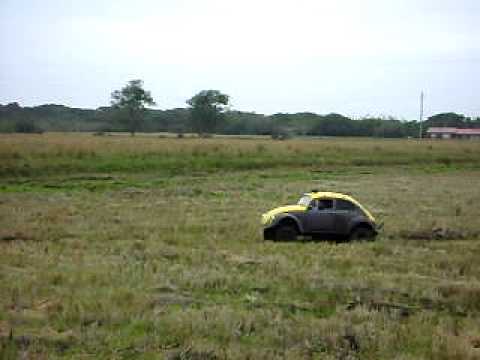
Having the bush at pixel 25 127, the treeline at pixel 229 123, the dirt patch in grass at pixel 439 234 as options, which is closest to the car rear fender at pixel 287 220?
the dirt patch in grass at pixel 439 234

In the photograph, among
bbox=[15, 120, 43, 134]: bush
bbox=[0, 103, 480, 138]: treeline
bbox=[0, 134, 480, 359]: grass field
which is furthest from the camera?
bbox=[0, 103, 480, 138]: treeline

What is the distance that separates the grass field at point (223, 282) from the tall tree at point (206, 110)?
9431cm

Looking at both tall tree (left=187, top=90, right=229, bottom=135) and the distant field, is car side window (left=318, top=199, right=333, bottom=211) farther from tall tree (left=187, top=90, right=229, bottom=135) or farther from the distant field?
tall tree (left=187, top=90, right=229, bottom=135)

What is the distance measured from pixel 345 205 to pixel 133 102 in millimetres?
109554

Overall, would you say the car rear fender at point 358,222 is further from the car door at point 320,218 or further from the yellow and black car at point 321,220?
the car door at point 320,218

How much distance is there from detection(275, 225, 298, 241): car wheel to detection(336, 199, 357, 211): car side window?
1.36 metres

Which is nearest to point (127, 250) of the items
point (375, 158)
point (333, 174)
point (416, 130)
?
point (333, 174)

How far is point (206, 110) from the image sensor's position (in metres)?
123

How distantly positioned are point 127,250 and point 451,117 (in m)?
180

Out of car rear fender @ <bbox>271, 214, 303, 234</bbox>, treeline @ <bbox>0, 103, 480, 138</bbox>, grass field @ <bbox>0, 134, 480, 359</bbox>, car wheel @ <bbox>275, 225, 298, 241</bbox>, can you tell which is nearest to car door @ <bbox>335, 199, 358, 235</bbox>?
grass field @ <bbox>0, 134, 480, 359</bbox>

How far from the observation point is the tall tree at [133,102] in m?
122

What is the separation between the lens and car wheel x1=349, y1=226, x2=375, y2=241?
17.2 m

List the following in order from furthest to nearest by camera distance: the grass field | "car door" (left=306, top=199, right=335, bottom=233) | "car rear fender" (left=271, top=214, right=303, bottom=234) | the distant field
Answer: the distant field
"car door" (left=306, top=199, right=335, bottom=233)
"car rear fender" (left=271, top=214, right=303, bottom=234)
the grass field

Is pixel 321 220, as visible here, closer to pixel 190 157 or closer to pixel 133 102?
pixel 190 157
